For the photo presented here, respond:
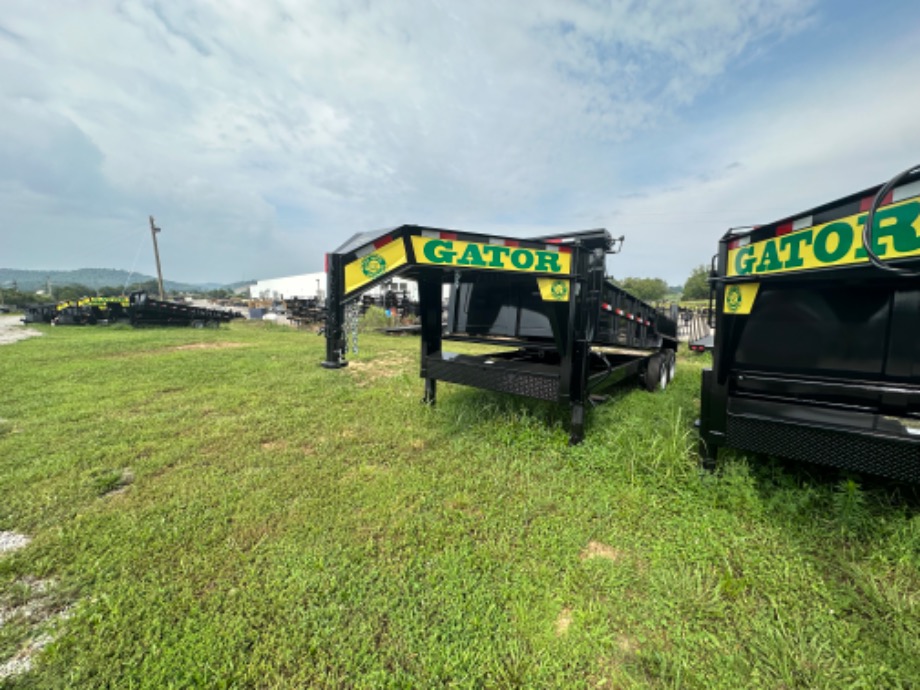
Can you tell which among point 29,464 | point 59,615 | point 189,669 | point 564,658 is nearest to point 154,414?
point 29,464

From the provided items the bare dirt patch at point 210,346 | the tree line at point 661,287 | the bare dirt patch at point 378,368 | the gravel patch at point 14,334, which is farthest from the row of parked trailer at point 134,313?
the tree line at point 661,287

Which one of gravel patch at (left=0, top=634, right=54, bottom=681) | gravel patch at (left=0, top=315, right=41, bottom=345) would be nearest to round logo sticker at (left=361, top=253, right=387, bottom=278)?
gravel patch at (left=0, top=634, right=54, bottom=681)

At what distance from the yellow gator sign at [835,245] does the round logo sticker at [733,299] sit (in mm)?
122

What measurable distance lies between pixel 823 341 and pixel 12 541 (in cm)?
611

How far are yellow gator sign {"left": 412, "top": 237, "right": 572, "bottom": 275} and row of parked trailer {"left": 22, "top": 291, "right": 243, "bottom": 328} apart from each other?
20204 millimetres

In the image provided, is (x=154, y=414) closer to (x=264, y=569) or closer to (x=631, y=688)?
(x=264, y=569)

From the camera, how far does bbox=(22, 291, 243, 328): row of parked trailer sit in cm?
1795

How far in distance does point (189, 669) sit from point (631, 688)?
193cm

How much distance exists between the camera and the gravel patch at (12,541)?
2461 millimetres

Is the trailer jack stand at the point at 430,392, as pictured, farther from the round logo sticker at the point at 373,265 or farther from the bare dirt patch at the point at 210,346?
the bare dirt patch at the point at 210,346

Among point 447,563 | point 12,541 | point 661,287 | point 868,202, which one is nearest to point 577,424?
point 447,563

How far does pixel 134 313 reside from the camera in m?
17.8

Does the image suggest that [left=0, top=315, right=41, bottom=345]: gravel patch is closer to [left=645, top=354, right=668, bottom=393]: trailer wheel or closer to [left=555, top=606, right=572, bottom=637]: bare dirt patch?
[left=555, top=606, right=572, bottom=637]: bare dirt patch

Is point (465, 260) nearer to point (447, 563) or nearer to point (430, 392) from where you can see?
point (447, 563)
